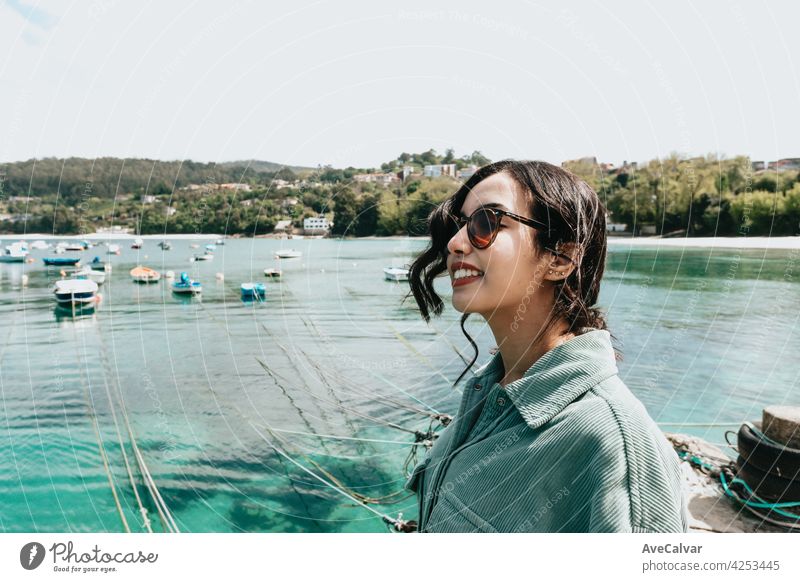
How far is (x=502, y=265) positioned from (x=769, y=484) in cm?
365

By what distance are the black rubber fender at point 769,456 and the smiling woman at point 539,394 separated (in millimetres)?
3130

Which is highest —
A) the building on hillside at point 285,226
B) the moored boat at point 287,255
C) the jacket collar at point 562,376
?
the building on hillside at point 285,226

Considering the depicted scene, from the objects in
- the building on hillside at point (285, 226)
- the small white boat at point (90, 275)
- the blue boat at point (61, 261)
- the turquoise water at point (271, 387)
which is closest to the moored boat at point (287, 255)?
the turquoise water at point (271, 387)

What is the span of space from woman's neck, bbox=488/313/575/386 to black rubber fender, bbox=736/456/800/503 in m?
3.37

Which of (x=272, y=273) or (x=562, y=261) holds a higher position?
(x=562, y=261)

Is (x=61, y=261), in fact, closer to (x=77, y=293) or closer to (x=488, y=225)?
(x=77, y=293)

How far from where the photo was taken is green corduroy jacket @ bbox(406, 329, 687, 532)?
0.74 metres

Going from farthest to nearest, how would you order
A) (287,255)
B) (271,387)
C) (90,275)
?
1. (90,275)
2. (287,255)
3. (271,387)

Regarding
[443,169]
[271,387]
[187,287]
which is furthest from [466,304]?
[187,287]

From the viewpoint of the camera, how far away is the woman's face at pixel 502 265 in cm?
95

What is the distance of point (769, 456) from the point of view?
3.47 meters
